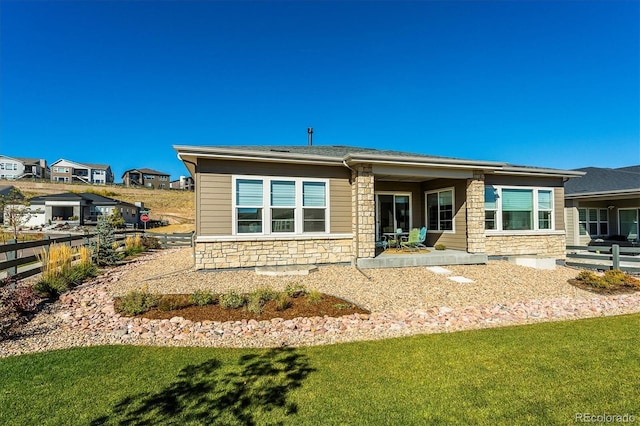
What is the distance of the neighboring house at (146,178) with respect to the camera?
214ft

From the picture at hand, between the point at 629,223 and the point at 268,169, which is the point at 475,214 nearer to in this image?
the point at 268,169

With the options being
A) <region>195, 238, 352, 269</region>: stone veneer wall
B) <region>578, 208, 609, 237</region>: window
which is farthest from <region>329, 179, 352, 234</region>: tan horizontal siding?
<region>578, 208, 609, 237</region>: window

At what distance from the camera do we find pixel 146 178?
66.6 metres

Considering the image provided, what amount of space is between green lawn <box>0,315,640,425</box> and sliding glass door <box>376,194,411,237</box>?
8.23m

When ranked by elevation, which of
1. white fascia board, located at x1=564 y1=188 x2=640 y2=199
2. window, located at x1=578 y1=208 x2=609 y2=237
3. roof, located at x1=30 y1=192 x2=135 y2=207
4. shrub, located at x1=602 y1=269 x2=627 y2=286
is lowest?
shrub, located at x1=602 y1=269 x2=627 y2=286

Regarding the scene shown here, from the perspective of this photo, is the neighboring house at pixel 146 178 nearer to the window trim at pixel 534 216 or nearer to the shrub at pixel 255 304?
the window trim at pixel 534 216

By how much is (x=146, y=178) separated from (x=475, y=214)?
7136cm

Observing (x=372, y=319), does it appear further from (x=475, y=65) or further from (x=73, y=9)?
(x=475, y=65)

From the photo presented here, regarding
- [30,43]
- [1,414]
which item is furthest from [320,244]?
[30,43]

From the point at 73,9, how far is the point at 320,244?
11605 mm

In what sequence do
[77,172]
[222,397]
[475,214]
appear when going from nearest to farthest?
1. [222,397]
2. [475,214]
3. [77,172]

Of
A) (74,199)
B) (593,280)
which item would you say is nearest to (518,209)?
(593,280)

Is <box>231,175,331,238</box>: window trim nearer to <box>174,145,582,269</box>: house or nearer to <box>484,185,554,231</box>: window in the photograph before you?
<box>174,145,582,269</box>: house

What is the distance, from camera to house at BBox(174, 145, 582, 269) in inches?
350
